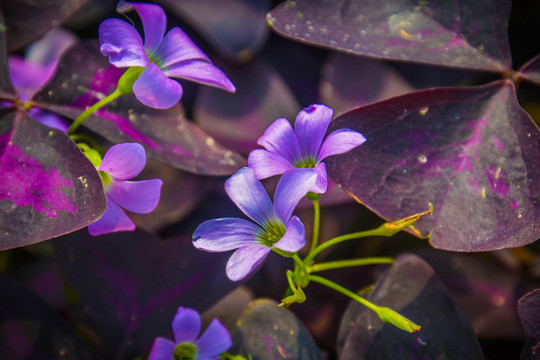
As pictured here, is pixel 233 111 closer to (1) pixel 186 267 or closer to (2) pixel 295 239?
(1) pixel 186 267

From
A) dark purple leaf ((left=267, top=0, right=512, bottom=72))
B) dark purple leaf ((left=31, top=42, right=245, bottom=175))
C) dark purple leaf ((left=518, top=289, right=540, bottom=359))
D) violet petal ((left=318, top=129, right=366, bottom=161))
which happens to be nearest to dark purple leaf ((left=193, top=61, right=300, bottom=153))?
dark purple leaf ((left=31, top=42, right=245, bottom=175))

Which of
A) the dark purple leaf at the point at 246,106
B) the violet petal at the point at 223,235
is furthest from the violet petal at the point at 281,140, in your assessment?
the dark purple leaf at the point at 246,106

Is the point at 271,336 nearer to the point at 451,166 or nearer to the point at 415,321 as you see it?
the point at 415,321

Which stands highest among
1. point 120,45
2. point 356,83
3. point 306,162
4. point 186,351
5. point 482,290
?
point 120,45

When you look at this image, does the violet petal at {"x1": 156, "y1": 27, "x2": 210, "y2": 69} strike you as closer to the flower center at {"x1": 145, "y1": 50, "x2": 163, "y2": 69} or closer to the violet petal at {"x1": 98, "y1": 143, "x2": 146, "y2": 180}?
the flower center at {"x1": 145, "y1": 50, "x2": 163, "y2": 69}

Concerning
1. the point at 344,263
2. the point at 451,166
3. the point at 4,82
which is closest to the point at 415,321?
the point at 344,263

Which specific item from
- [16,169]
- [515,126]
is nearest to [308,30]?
[515,126]

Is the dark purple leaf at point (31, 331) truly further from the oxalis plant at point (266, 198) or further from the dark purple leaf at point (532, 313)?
the dark purple leaf at point (532, 313)
